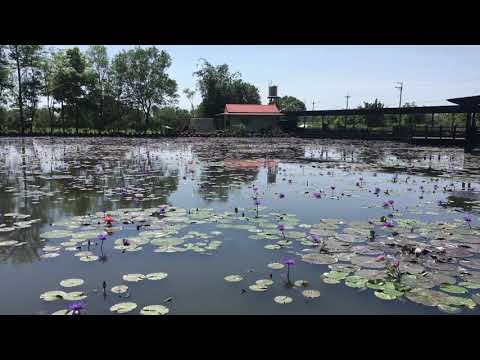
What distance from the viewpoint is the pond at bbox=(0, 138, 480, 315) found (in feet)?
9.62

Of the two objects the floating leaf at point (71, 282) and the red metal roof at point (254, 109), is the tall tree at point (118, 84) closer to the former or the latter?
the red metal roof at point (254, 109)

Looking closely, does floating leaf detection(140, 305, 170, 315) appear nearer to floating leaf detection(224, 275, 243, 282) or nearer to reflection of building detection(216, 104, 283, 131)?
floating leaf detection(224, 275, 243, 282)

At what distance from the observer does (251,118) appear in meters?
44.3

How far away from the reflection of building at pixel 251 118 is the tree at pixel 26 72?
22.0 meters

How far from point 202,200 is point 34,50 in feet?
141

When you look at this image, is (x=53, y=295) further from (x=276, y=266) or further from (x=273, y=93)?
(x=273, y=93)

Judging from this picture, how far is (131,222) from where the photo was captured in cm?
513

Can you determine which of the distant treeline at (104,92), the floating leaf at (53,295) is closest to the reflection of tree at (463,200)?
the floating leaf at (53,295)

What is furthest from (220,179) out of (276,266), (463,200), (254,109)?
(254,109)

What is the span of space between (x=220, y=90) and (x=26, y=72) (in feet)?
81.4

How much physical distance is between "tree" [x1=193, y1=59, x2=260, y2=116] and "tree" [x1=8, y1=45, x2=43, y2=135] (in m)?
21.9

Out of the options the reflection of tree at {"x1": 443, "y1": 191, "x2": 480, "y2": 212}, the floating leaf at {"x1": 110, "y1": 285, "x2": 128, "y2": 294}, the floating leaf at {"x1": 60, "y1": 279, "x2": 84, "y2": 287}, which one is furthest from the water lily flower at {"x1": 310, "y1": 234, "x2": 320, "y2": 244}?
the reflection of tree at {"x1": 443, "y1": 191, "x2": 480, "y2": 212}

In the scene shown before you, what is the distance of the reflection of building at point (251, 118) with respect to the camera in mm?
43500
